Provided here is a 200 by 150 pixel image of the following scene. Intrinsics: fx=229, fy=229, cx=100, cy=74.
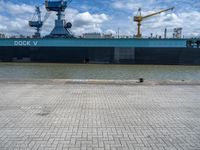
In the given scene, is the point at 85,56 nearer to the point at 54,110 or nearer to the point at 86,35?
the point at 86,35

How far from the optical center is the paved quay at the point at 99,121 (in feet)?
10.7

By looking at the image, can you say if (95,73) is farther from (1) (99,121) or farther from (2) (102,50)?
(2) (102,50)

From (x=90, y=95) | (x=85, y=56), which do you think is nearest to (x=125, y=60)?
(x=85, y=56)

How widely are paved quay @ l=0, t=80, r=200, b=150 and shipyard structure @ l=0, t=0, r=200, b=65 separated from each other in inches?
1016

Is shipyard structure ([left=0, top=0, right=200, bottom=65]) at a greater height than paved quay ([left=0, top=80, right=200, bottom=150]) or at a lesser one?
greater

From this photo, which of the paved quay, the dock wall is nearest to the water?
the paved quay

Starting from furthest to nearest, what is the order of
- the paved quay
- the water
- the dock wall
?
the dock wall, the water, the paved quay

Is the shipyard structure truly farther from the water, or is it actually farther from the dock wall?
the water

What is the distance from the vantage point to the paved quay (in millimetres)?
3256

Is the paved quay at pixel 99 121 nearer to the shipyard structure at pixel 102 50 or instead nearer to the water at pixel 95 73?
the water at pixel 95 73

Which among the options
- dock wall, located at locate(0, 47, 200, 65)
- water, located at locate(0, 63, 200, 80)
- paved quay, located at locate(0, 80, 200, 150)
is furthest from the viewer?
dock wall, located at locate(0, 47, 200, 65)

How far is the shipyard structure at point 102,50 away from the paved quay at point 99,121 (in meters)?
25.8

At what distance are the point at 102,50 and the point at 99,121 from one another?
94.7ft

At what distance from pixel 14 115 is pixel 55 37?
31.5 metres
